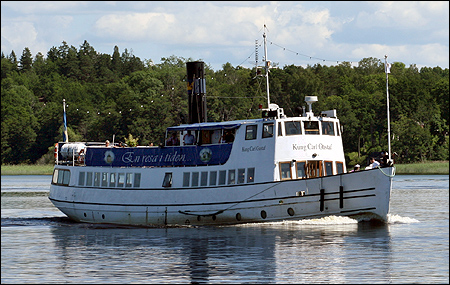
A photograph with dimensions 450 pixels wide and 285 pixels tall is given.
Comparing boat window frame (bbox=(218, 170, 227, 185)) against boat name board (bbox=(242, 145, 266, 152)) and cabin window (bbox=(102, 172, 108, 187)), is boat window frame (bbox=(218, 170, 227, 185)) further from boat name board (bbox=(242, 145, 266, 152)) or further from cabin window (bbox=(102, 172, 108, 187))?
cabin window (bbox=(102, 172, 108, 187))

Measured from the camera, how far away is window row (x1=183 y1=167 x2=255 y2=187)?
40.5m

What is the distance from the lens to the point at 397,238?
3672 centimetres

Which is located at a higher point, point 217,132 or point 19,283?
point 217,132

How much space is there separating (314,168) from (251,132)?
3549mm

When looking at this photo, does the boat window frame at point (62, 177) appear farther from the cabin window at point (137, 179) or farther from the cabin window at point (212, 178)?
the cabin window at point (212, 178)

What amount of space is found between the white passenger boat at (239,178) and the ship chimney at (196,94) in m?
3.59

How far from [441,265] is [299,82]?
102995 millimetres

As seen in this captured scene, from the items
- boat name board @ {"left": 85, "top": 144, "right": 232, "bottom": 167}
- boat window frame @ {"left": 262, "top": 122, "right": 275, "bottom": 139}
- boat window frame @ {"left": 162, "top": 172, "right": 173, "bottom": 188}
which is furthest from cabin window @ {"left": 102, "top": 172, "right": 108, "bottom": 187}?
boat window frame @ {"left": 262, "top": 122, "right": 275, "bottom": 139}

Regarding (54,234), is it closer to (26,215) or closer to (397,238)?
(26,215)

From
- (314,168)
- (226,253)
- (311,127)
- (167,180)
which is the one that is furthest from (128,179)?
(226,253)

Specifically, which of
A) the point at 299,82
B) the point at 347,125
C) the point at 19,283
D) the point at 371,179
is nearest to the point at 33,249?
the point at 19,283

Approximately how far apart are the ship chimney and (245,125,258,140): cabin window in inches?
286

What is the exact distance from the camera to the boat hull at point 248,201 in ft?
126

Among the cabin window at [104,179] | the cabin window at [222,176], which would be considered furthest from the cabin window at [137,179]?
the cabin window at [222,176]
